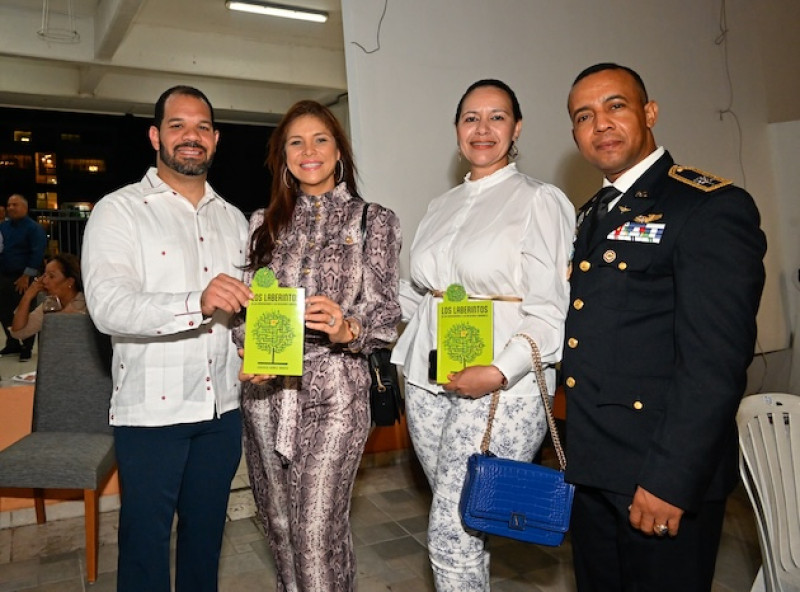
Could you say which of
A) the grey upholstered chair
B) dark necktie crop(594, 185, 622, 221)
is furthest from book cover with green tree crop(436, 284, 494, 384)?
the grey upholstered chair

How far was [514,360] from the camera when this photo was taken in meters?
1.74

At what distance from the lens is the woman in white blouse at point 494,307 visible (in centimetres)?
178

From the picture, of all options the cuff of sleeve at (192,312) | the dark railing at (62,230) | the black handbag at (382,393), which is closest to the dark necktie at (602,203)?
the black handbag at (382,393)

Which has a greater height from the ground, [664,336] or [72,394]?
[664,336]

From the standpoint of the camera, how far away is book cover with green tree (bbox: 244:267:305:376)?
63.7 inches

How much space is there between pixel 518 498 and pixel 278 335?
711 mm

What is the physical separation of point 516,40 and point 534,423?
2.92m

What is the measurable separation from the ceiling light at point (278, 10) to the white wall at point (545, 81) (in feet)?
11.8

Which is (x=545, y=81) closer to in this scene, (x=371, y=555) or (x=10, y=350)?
(x=371, y=555)

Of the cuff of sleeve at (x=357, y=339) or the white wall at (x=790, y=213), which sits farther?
the white wall at (x=790, y=213)

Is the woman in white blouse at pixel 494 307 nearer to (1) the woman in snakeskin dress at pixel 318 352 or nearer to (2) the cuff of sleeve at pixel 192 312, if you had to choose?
(1) the woman in snakeskin dress at pixel 318 352

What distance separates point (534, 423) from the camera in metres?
1.88

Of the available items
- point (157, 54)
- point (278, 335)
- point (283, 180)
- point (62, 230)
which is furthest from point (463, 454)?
point (62, 230)

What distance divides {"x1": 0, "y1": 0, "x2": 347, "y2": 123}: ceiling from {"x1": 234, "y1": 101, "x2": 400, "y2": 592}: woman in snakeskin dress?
4572 millimetres
